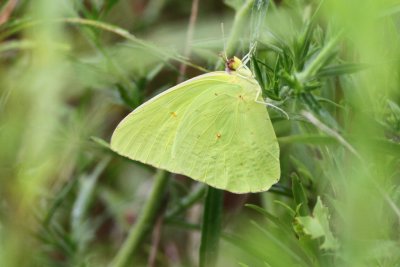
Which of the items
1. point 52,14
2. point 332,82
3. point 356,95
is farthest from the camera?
point 332,82

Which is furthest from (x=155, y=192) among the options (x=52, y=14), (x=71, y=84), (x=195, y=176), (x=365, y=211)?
(x=365, y=211)

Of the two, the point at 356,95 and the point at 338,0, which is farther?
the point at 356,95

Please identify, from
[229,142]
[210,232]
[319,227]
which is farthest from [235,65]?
[319,227]

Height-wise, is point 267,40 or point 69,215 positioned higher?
point 267,40

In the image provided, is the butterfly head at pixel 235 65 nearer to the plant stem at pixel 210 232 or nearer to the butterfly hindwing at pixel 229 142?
the butterfly hindwing at pixel 229 142

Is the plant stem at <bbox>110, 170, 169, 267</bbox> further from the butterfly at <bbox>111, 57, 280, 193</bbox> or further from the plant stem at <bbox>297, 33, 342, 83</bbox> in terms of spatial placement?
the plant stem at <bbox>297, 33, 342, 83</bbox>

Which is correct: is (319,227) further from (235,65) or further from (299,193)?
(235,65)

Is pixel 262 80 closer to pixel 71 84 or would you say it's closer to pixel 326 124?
pixel 326 124
